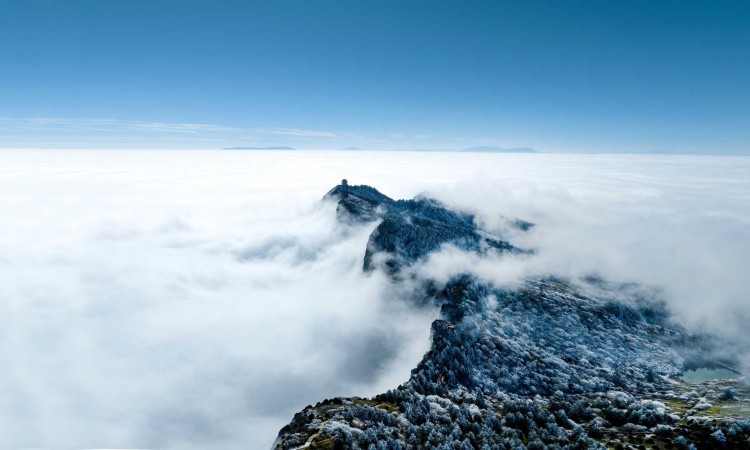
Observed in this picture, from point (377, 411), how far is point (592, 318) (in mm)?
139402

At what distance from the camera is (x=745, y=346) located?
191m

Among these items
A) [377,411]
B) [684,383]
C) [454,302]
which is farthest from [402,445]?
[684,383]

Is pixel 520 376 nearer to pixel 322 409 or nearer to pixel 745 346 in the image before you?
pixel 322 409

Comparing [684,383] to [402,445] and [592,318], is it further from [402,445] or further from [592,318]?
[402,445]

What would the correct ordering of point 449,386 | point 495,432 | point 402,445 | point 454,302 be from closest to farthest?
point 402,445 < point 495,432 < point 449,386 < point 454,302

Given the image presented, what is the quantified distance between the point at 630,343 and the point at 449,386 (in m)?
105

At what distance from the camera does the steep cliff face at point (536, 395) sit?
99812 millimetres

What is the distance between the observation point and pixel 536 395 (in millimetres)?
135625

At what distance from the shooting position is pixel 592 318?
194750 millimetres

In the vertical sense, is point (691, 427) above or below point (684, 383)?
above

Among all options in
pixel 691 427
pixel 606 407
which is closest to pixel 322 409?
pixel 606 407

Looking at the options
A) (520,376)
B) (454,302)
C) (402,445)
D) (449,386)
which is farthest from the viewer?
(454,302)

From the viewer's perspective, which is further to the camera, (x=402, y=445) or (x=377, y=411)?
(x=377, y=411)

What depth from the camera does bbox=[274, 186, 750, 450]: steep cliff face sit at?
99.8 metres
